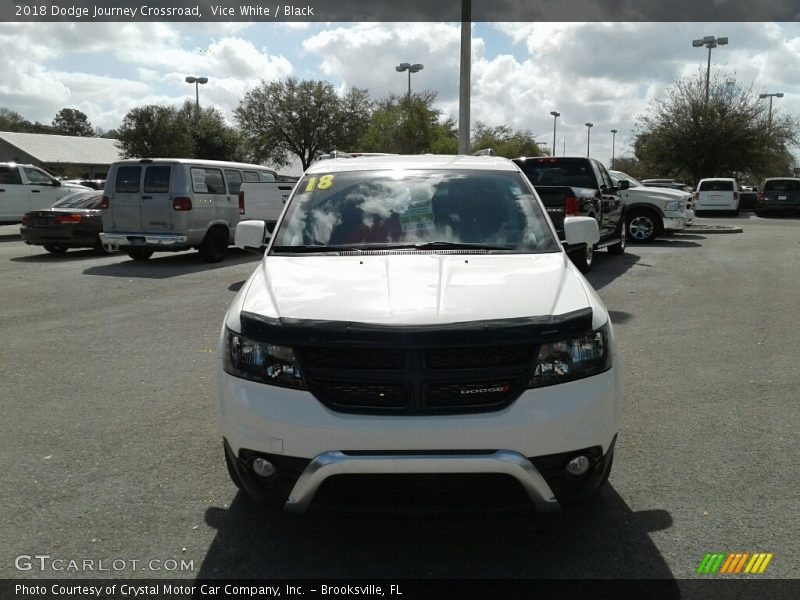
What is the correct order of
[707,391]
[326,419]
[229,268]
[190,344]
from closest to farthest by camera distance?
[326,419] < [707,391] < [190,344] < [229,268]

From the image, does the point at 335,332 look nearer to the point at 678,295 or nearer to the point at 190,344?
the point at 190,344

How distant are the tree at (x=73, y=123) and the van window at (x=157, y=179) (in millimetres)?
112635

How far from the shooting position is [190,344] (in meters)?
7.59

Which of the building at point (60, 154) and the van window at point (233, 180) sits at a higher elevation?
the building at point (60, 154)

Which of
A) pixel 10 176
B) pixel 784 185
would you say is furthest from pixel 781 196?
pixel 10 176

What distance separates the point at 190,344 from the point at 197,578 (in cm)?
466

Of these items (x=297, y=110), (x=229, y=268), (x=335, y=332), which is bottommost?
(x=229, y=268)

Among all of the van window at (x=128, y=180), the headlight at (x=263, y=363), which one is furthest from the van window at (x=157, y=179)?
the headlight at (x=263, y=363)

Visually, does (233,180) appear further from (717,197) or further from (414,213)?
(717,197)

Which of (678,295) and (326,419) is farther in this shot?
(678,295)

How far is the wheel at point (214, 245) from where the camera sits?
14.8 m

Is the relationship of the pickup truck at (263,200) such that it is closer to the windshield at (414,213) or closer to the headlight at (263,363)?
the windshield at (414,213)

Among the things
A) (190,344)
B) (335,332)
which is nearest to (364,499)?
(335,332)

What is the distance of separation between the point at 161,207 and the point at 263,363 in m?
11.8
